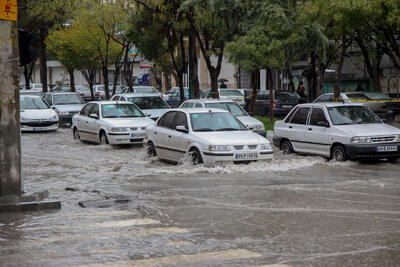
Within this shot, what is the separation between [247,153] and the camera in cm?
1387

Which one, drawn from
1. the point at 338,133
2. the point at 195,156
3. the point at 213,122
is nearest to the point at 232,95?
the point at 338,133

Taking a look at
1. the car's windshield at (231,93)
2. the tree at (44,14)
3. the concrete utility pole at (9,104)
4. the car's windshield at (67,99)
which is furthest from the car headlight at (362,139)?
the tree at (44,14)

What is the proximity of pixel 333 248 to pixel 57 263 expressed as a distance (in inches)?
114

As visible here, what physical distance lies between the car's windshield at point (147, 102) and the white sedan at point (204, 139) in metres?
8.07

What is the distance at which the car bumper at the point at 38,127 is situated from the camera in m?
25.9

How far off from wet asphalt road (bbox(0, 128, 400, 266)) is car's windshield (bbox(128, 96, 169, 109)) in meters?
9.58

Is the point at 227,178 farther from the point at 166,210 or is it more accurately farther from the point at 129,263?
the point at 129,263

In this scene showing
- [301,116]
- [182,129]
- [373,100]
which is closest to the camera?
[182,129]

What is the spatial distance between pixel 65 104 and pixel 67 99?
0.51 metres

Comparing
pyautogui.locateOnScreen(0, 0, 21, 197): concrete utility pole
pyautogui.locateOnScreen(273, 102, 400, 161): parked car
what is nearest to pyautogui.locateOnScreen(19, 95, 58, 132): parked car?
pyautogui.locateOnScreen(273, 102, 400, 161): parked car

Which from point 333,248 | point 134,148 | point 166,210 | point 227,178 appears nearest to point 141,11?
point 134,148

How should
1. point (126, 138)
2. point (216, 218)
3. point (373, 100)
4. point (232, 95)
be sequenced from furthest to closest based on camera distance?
point (232, 95) < point (373, 100) < point (126, 138) < point (216, 218)

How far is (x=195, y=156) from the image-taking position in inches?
564

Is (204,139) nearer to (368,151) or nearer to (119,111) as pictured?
(368,151)
